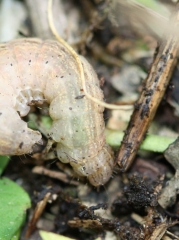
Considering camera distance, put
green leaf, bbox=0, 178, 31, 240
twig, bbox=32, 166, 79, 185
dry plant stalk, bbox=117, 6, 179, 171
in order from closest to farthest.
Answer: green leaf, bbox=0, 178, 31, 240
dry plant stalk, bbox=117, 6, 179, 171
twig, bbox=32, 166, 79, 185

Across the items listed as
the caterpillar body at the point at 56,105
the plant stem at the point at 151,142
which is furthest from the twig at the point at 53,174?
the plant stem at the point at 151,142

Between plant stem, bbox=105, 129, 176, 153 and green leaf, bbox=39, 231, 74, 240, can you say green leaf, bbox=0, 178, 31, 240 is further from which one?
plant stem, bbox=105, 129, 176, 153

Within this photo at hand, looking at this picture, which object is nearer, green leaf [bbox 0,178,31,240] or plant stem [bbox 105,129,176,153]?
green leaf [bbox 0,178,31,240]

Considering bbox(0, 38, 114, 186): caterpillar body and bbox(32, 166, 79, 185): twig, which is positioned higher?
bbox(0, 38, 114, 186): caterpillar body

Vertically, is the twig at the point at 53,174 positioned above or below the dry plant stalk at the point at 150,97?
below

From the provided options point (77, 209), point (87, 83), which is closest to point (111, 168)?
point (77, 209)

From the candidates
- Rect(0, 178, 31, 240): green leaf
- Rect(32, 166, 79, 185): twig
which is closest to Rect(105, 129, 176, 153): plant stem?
Rect(32, 166, 79, 185): twig

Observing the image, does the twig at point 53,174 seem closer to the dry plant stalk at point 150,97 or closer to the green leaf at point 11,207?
the green leaf at point 11,207
